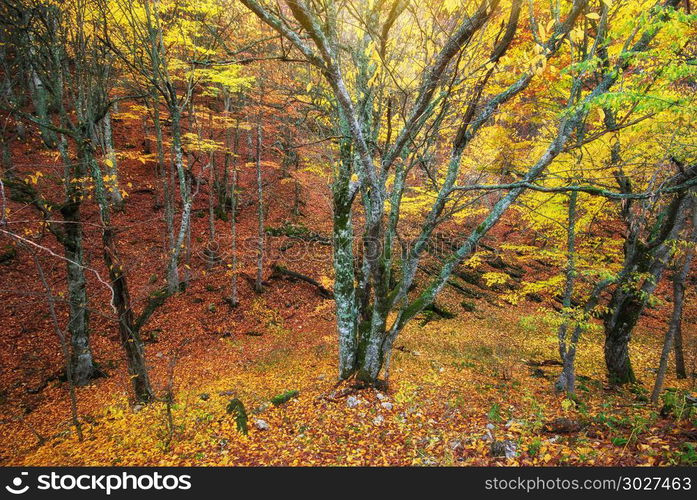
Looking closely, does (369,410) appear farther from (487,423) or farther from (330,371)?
(330,371)

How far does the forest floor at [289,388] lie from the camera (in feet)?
16.3

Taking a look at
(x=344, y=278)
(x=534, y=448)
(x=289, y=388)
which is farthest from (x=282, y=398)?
(x=534, y=448)

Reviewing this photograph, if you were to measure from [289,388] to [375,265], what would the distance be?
448 cm

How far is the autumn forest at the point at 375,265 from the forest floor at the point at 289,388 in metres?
0.06

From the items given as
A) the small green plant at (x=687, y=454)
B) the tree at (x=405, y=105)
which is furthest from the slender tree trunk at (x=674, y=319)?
the tree at (x=405, y=105)

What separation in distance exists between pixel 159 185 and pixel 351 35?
14461 mm

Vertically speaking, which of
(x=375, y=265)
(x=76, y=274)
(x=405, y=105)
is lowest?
(x=76, y=274)

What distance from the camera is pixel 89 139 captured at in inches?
268

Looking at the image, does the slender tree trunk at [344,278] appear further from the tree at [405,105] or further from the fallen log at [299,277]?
the fallen log at [299,277]

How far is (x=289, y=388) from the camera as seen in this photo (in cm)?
824

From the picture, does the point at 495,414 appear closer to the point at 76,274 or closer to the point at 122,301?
the point at 122,301

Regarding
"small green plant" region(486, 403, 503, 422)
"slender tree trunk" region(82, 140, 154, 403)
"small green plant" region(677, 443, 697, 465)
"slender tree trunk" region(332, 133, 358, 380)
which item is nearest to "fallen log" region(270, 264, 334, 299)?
"slender tree trunk" region(332, 133, 358, 380)

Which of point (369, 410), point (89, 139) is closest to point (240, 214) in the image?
point (89, 139)

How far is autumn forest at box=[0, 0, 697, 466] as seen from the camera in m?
4.71
